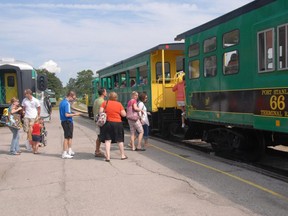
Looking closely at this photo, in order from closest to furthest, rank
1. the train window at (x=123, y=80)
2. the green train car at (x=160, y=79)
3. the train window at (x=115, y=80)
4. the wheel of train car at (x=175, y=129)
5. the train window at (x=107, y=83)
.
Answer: the wheel of train car at (x=175, y=129)
the green train car at (x=160, y=79)
the train window at (x=123, y=80)
the train window at (x=115, y=80)
the train window at (x=107, y=83)

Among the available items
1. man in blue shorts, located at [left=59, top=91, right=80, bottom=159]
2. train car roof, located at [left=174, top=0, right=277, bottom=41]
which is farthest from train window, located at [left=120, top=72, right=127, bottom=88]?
man in blue shorts, located at [left=59, top=91, right=80, bottom=159]

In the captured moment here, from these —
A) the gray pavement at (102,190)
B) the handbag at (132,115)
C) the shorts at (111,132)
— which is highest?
the handbag at (132,115)

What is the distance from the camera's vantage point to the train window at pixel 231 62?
8.00 m

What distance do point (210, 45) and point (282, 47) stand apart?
267cm

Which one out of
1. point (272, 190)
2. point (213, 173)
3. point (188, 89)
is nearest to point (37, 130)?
point (188, 89)

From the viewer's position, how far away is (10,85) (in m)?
20.2

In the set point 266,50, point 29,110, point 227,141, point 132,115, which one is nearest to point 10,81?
point 29,110

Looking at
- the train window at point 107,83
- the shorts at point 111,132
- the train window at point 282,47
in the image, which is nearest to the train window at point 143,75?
the train window at point 107,83

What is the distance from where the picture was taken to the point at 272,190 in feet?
19.7

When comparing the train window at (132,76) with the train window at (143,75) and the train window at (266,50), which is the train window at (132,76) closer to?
the train window at (143,75)

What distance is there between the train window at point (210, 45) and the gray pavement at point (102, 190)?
2940mm

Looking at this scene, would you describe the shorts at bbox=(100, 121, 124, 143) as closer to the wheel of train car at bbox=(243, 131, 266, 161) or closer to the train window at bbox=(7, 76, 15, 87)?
the wheel of train car at bbox=(243, 131, 266, 161)

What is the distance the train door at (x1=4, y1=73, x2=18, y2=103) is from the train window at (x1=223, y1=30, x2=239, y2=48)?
14295 millimetres

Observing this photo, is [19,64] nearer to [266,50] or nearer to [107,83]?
[107,83]
